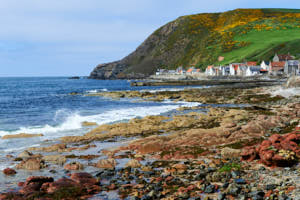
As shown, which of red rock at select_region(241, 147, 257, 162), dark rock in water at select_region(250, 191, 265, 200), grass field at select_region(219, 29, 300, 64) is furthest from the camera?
grass field at select_region(219, 29, 300, 64)

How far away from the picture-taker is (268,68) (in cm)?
14100

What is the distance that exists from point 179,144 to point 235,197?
1002 centimetres

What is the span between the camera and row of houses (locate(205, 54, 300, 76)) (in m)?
126

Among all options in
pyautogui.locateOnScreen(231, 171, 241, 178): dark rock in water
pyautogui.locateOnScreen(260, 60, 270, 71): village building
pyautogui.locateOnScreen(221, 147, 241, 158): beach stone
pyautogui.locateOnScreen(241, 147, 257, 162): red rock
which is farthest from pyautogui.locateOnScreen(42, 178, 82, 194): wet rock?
pyautogui.locateOnScreen(260, 60, 270, 71): village building

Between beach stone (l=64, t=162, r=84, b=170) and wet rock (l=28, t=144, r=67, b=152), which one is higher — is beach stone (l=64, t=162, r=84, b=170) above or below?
above

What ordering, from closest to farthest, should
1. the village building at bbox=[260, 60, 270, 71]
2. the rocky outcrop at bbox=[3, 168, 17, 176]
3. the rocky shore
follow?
the rocky shore, the rocky outcrop at bbox=[3, 168, 17, 176], the village building at bbox=[260, 60, 270, 71]

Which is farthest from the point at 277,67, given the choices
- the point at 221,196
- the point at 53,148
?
the point at 221,196

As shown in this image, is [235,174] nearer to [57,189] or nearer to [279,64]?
[57,189]

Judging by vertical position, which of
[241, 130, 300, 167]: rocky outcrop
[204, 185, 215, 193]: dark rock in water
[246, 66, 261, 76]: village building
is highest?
[246, 66, 261, 76]: village building

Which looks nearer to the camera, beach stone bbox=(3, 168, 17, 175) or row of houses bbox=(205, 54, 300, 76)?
beach stone bbox=(3, 168, 17, 175)

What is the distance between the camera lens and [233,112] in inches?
1401

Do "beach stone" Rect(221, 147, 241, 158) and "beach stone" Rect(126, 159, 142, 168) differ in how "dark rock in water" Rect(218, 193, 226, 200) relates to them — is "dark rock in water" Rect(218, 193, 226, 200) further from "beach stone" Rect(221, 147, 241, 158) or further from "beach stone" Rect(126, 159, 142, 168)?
"beach stone" Rect(126, 159, 142, 168)

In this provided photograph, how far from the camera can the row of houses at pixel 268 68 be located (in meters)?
126

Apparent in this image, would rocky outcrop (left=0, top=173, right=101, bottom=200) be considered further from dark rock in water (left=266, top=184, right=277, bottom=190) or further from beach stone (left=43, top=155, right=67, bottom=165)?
dark rock in water (left=266, top=184, right=277, bottom=190)
